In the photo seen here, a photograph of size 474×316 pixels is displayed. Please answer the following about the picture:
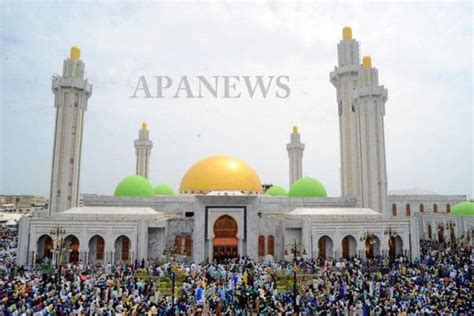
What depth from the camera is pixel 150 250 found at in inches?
1136

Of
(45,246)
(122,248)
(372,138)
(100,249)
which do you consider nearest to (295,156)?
(372,138)

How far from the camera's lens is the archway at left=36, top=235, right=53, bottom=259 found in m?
27.6

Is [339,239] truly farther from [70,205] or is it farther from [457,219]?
[70,205]

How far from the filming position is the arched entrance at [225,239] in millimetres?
29172

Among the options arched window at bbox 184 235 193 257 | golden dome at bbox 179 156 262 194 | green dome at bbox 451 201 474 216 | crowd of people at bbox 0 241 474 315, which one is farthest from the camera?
green dome at bbox 451 201 474 216

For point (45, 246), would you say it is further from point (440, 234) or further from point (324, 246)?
point (440, 234)

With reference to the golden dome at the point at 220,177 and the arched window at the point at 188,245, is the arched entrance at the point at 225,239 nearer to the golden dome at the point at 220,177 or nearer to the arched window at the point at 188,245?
the arched window at the point at 188,245

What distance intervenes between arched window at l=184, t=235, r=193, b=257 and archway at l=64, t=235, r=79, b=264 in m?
7.90

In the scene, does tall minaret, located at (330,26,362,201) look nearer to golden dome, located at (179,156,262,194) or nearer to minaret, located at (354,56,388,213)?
minaret, located at (354,56,388,213)

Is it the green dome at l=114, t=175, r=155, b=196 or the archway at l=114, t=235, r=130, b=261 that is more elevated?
the green dome at l=114, t=175, r=155, b=196

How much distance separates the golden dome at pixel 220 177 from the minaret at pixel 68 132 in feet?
33.6

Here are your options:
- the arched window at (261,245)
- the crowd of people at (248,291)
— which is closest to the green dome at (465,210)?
the crowd of people at (248,291)

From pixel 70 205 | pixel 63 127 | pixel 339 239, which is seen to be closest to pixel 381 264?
pixel 339 239

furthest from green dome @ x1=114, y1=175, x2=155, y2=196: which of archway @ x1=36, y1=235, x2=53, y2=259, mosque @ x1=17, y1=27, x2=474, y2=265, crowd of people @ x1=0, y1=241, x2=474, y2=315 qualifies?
crowd of people @ x1=0, y1=241, x2=474, y2=315
